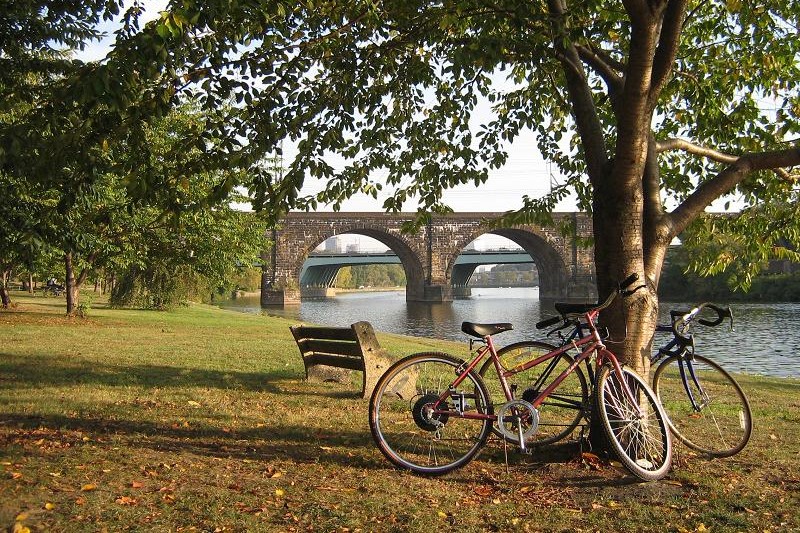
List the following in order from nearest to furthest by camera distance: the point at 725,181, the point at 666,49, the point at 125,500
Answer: the point at 125,500
the point at 666,49
the point at 725,181

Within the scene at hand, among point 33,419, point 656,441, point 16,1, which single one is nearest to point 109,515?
point 33,419

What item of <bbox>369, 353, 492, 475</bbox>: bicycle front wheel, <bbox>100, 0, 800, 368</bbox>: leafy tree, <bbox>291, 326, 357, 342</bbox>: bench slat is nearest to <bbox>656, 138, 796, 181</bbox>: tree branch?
<bbox>100, 0, 800, 368</bbox>: leafy tree

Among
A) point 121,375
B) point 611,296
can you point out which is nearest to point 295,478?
point 611,296

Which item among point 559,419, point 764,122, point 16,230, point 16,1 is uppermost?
point 16,1

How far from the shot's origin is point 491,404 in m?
4.29

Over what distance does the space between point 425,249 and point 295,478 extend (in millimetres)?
61953

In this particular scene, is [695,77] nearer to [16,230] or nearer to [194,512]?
[194,512]

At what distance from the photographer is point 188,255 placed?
21109mm

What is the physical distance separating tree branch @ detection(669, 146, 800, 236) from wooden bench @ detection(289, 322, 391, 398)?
3.18m

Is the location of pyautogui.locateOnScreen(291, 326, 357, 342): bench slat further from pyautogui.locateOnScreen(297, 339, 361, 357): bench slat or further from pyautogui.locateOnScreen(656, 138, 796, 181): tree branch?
pyautogui.locateOnScreen(656, 138, 796, 181): tree branch

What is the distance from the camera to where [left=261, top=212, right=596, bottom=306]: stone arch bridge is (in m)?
62.0

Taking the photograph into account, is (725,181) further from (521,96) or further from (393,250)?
(393,250)

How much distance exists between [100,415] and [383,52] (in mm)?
4040

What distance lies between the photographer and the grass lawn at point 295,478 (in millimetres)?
3383
